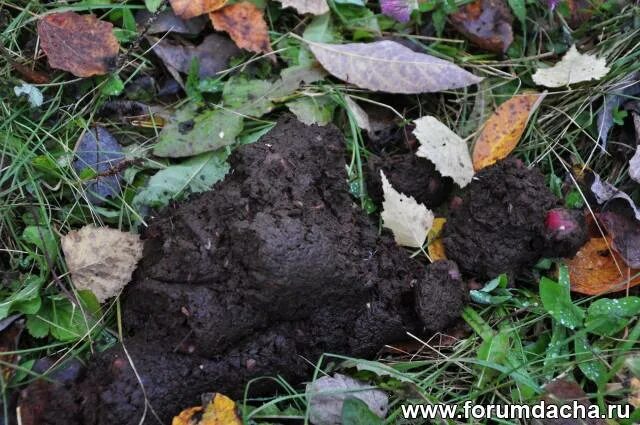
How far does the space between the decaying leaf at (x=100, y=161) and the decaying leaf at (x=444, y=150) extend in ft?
3.61

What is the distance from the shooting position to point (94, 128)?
243 centimetres

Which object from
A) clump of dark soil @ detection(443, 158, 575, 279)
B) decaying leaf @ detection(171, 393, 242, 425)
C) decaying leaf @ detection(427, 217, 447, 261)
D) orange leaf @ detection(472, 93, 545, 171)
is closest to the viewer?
decaying leaf @ detection(171, 393, 242, 425)

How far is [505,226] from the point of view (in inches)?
89.3

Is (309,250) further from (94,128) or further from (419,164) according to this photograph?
(94,128)

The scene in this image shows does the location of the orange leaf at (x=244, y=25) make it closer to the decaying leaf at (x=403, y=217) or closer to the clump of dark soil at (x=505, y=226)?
the decaying leaf at (x=403, y=217)

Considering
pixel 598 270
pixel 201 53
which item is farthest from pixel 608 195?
pixel 201 53

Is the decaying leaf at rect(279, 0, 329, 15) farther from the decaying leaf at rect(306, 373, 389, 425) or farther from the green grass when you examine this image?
the decaying leaf at rect(306, 373, 389, 425)

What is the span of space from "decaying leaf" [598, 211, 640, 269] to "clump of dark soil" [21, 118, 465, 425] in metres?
0.60

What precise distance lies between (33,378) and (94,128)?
950 mm

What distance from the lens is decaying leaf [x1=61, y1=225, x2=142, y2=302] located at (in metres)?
2.11

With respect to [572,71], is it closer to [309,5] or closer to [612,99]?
[612,99]

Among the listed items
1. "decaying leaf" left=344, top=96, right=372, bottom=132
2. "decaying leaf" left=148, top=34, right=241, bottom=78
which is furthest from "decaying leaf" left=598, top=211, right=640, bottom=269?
"decaying leaf" left=148, top=34, right=241, bottom=78

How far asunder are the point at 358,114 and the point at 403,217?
488mm

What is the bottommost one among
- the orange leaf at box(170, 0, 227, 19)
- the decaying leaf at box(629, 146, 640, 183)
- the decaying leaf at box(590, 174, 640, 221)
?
the decaying leaf at box(590, 174, 640, 221)
